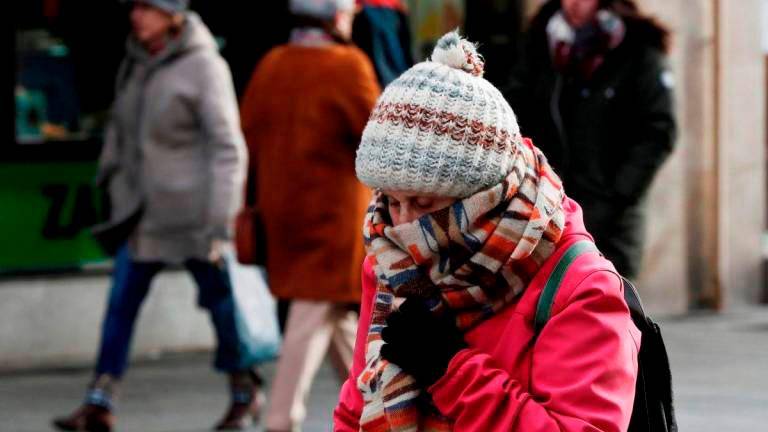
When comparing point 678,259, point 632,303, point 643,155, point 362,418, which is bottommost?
point 678,259

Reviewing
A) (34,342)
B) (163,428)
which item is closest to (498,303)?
(163,428)

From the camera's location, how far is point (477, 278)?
2.75m

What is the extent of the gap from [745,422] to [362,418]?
4428 mm

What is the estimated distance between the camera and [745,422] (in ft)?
23.2

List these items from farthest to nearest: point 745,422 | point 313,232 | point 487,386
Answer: point 745,422
point 313,232
point 487,386

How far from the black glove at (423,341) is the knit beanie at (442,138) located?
0.20 metres

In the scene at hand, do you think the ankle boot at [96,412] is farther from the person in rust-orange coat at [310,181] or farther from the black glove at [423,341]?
the black glove at [423,341]

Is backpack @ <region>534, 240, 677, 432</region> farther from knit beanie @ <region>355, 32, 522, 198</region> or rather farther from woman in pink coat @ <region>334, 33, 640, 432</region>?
knit beanie @ <region>355, 32, 522, 198</region>

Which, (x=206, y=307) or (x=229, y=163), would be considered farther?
(x=206, y=307)

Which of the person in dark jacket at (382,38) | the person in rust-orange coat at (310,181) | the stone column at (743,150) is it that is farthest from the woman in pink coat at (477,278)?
the stone column at (743,150)

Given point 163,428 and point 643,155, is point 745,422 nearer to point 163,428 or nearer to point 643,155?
point 643,155

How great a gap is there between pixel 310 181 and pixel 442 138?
352 centimetres

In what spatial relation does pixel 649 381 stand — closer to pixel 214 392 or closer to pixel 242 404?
pixel 242 404

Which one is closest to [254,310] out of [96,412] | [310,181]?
[96,412]
